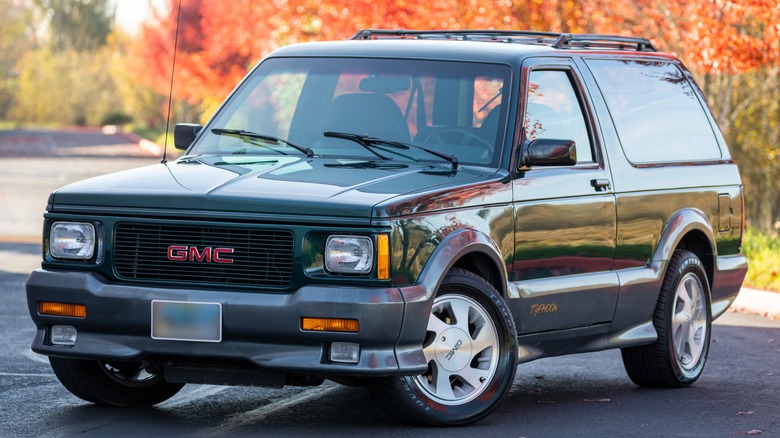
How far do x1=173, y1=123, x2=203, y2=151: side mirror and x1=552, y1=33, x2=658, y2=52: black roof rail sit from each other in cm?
207

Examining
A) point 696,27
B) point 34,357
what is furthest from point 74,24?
point 34,357

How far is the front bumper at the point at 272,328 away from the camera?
6.18 m

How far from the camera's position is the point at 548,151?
7215 millimetres

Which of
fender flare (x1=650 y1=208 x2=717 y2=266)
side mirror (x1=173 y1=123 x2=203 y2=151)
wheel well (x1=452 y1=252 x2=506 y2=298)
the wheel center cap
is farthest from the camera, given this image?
fender flare (x1=650 y1=208 x2=717 y2=266)

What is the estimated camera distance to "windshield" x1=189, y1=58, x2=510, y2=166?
7355mm

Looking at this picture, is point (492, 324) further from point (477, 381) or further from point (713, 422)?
point (713, 422)

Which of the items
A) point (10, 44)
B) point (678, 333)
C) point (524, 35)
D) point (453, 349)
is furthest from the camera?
point (10, 44)

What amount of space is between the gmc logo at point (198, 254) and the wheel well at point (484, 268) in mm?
1142

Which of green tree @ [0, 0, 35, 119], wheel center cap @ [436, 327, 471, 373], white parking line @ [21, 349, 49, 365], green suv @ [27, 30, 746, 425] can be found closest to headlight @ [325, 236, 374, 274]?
green suv @ [27, 30, 746, 425]

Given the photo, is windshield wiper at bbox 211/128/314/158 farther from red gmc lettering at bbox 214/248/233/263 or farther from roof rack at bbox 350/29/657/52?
roof rack at bbox 350/29/657/52

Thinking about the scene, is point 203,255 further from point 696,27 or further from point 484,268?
point 696,27

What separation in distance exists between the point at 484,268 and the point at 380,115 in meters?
1.02

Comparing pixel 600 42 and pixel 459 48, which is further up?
pixel 600 42

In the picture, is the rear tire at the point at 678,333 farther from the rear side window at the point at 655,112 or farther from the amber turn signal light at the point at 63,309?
the amber turn signal light at the point at 63,309
